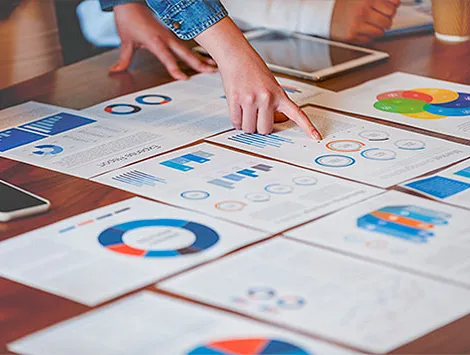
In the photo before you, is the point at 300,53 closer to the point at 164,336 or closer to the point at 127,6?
the point at 127,6

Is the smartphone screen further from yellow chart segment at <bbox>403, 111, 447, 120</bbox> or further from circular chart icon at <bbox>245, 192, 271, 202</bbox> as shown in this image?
yellow chart segment at <bbox>403, 111, 447, 120</bbox>

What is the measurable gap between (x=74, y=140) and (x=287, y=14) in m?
0.70

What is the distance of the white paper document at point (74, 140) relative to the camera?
1.28 meters

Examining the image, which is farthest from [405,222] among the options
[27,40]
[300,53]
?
[27,40]

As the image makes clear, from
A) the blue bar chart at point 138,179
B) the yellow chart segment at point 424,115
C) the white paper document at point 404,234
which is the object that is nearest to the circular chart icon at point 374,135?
the yellow chart segment at point 424,115

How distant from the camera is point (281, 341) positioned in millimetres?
829

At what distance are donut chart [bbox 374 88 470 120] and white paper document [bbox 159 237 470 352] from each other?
0.54 meters

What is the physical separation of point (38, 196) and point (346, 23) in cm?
90

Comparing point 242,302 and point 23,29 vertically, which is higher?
point 23,29

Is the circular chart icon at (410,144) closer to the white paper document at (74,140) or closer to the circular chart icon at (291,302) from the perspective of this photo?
the white paper document at (74,140)

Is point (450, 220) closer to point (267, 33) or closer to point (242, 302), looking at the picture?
point (242, 302)

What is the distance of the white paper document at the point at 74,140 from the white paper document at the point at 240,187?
0.04 metres

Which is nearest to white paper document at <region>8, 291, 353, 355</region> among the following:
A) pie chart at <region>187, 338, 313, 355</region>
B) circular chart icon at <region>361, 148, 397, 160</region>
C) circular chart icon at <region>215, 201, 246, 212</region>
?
pie chart at <region>187, 338, 313, 355</region>

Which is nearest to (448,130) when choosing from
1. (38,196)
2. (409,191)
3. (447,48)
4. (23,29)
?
(409,191)
